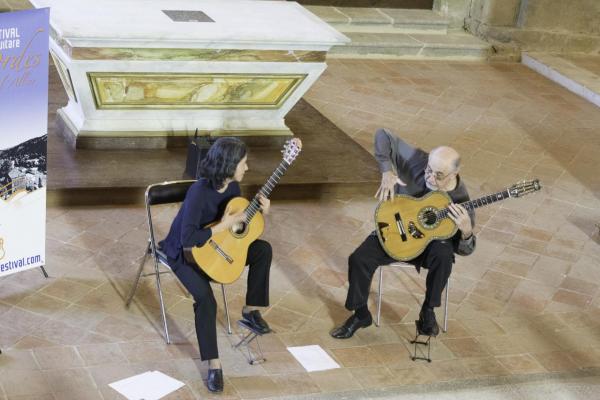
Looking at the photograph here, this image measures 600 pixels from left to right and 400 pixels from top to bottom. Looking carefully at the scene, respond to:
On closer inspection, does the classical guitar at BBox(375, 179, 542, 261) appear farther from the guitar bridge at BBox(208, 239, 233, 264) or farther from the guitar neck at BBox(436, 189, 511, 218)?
the guitar bridge at BBox(208, 239, 233, 264)

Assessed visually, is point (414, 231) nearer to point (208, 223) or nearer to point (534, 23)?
point (208, 223)

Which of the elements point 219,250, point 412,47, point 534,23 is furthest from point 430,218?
point 534,23

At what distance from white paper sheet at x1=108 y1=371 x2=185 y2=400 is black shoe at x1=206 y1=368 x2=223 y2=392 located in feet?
0.43

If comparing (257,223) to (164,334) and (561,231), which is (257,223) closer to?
(164,334)

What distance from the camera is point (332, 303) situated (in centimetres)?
573

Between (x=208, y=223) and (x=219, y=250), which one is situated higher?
(x=208, y=223)

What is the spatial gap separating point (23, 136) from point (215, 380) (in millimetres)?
1542

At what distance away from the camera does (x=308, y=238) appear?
6.50m

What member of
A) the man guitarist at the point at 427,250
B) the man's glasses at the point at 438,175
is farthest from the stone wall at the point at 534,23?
the man's glasses at the point at 438,175

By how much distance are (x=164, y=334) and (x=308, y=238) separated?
5.24 feet

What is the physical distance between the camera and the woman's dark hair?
15.8 ft

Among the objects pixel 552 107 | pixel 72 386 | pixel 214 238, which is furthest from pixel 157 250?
pixel 552 107

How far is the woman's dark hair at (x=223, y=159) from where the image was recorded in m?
4.80

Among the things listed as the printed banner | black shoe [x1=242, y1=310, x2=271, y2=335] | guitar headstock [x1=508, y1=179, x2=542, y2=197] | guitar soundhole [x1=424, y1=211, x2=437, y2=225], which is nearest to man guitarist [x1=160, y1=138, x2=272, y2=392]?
black shoe [x1=242, y1=310, x2=271, y2=335]
